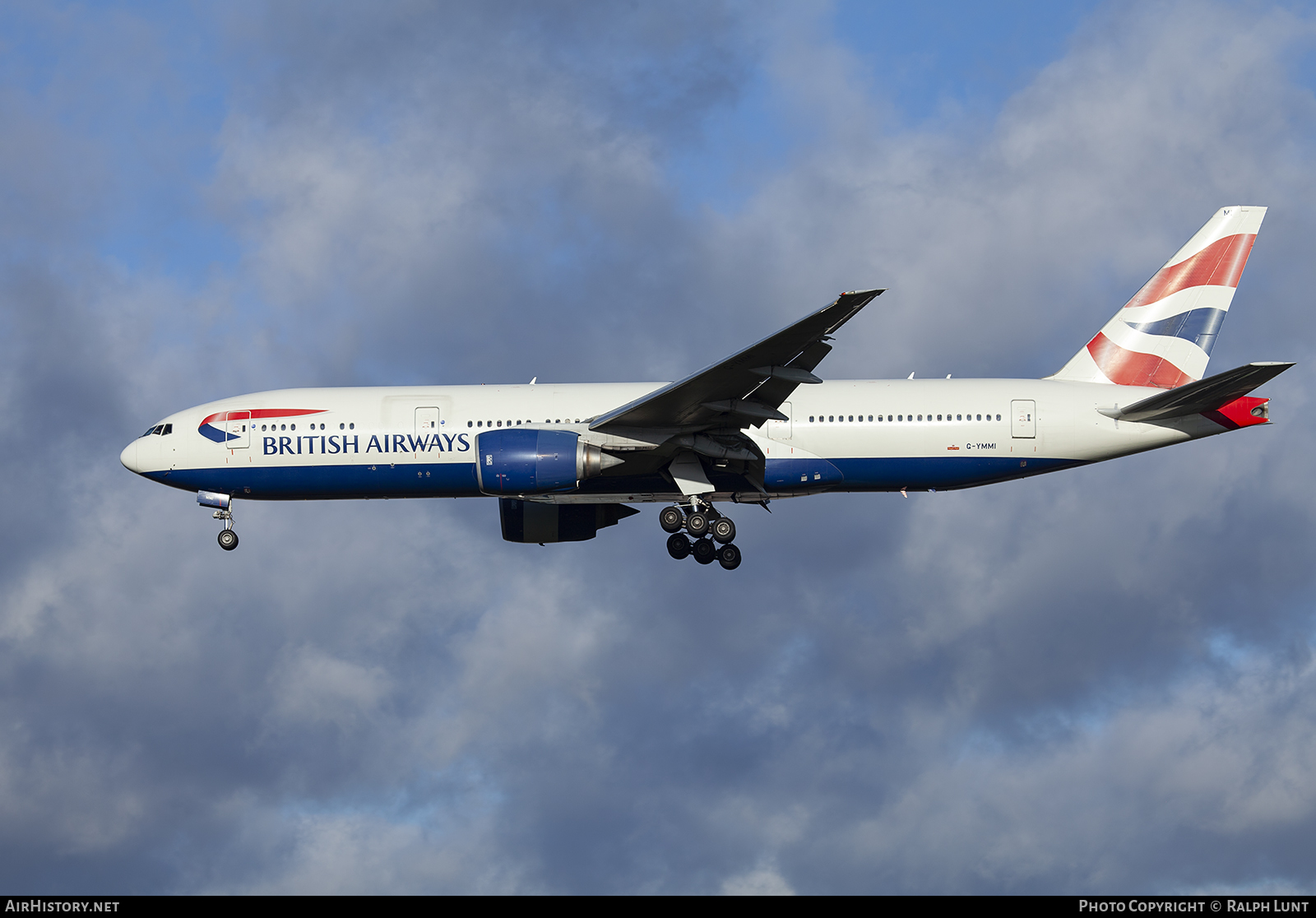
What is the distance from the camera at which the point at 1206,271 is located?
32344 mm

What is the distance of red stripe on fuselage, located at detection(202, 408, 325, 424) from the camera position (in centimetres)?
3055

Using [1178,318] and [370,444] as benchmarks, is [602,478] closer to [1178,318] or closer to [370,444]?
[370,444]

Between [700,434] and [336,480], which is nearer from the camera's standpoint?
[700,434]

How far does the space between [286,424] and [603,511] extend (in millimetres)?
8012

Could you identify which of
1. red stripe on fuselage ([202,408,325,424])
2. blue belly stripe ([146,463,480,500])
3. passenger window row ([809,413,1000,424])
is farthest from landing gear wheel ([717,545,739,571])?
red stripe on fuselage ([202,408,325,424])

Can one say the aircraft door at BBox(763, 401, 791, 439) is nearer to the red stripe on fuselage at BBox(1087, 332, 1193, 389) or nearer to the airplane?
the airplane

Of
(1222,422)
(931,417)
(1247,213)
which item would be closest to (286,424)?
(931,417)

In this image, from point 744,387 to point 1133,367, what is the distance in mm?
10513

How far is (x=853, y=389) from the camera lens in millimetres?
29734

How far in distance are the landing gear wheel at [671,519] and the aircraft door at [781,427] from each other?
270cm

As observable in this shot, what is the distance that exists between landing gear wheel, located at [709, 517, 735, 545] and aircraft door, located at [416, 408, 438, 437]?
21.8 feet

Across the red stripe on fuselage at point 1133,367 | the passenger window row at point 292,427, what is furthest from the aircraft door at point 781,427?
→ the passenger window row at point 292,427

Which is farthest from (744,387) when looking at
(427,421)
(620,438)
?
(427,421)
